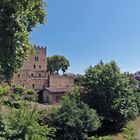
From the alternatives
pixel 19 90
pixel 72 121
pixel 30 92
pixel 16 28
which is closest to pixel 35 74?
pixel 30 92

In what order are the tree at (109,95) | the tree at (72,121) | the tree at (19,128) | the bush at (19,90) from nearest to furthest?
the tree at (19,128)
the tree at (72,121)
the tree at (109,95)
the bush at (19,90)

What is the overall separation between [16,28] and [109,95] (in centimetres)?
2832

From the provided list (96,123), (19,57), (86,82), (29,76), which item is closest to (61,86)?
(29,76)

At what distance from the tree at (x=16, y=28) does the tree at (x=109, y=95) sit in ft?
81.2

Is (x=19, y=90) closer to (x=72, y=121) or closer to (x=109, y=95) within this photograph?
(x=109, y=95)

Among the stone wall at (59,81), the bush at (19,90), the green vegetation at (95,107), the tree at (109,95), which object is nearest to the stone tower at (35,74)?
the stone wall at (59,81)

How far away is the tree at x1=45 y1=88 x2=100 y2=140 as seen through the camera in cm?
3950

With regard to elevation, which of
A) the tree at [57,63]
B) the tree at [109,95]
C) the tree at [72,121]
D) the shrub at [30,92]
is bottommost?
the tree at [72,121]

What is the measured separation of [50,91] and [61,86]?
29.0ft

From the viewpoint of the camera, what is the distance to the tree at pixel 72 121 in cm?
3950

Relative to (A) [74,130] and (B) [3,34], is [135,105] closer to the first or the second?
(A) [74,130]

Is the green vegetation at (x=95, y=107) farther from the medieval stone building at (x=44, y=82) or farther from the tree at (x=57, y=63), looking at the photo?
the tree at (x=57, y=63)

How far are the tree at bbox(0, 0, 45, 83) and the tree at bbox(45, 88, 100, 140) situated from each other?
52.8 feet

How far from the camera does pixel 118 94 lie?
49469 mm
